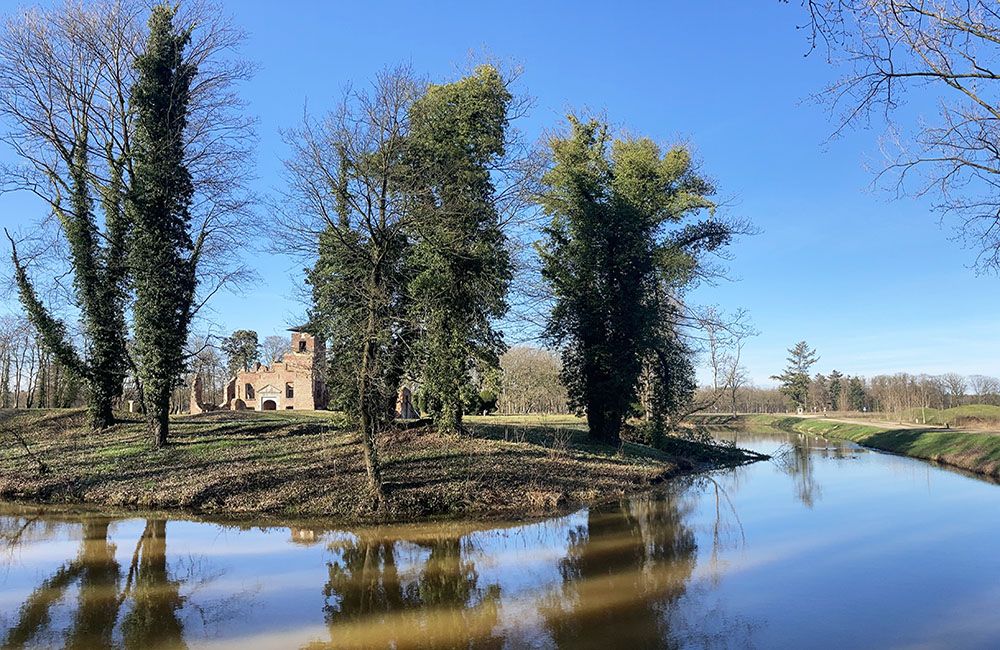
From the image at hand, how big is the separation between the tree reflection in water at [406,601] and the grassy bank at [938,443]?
67.1 ft

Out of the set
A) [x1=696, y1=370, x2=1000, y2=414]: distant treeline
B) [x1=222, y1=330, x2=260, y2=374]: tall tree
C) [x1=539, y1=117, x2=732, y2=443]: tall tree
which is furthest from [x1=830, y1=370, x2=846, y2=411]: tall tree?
[x1=222, y1=330, x2=260, y2=374]: tall tree

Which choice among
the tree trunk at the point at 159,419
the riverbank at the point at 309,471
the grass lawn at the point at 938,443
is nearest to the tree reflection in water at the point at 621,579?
the riverbank at the point at 309,471

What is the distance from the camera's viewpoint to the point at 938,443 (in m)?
27.3

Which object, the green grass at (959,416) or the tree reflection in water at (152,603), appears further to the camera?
the green grass at (959,416)

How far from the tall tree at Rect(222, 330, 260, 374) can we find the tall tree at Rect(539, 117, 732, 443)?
44.1 metres

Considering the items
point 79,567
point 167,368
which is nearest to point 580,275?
point 167,368

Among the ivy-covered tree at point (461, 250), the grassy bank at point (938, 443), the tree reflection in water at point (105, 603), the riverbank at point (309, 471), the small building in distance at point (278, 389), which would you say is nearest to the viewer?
the tree reflection in water at point (105, 603)

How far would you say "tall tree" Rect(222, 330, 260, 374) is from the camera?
60.2 meters

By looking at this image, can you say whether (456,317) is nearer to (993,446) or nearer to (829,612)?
(829,612)

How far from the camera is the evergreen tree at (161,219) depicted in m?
18.1

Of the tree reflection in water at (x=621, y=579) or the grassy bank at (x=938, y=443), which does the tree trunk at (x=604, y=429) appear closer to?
the tree reflection in water at (x=621, y=579)

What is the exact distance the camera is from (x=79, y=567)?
8.96 meters

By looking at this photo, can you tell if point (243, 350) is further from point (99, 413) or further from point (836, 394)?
point (836, 394)

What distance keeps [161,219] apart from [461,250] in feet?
30.6
